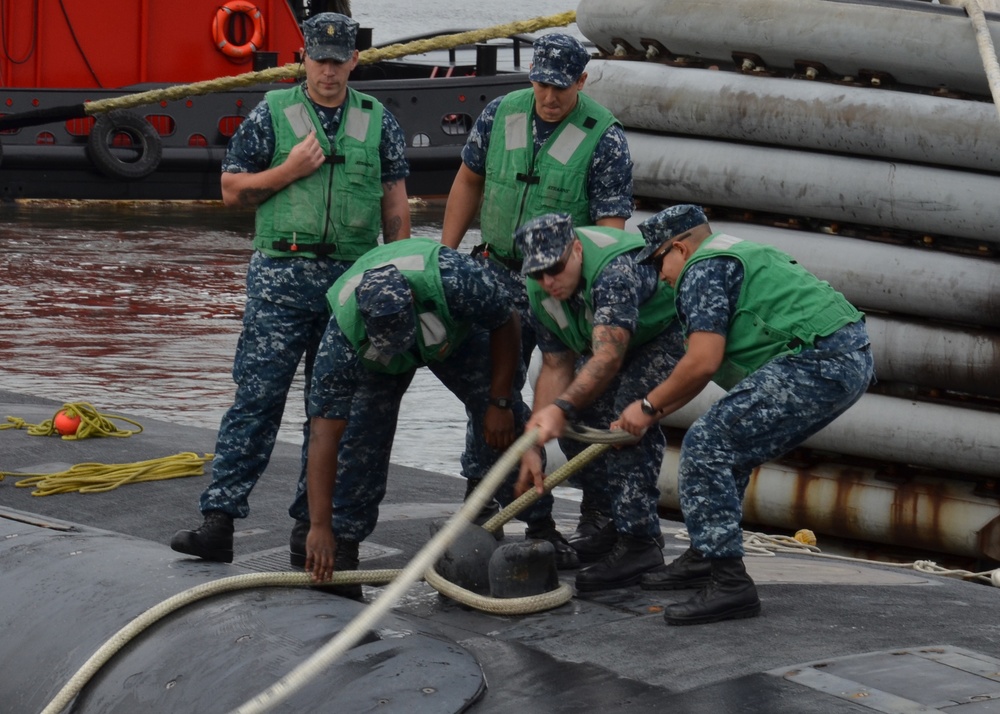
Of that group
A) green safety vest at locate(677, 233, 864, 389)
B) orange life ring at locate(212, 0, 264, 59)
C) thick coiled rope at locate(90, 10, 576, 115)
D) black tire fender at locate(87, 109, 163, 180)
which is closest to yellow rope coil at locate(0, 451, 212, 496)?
green safety vest at locate(677, 233, 864, 389)

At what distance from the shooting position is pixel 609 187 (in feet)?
17.5

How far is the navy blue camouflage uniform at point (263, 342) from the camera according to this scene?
5.27m

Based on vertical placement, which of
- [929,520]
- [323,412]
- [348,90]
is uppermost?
[348,90]

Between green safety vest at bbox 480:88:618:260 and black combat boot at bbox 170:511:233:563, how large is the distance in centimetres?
134

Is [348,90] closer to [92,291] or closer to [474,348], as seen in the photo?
[474,348]

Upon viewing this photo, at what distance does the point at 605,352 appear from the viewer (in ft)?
14.8

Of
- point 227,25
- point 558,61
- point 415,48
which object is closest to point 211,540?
point 558,61

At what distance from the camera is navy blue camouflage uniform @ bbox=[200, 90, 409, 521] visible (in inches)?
207

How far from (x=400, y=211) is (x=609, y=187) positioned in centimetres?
78

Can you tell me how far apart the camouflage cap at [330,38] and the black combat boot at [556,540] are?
1.72 metres

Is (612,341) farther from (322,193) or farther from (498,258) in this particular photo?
(322,193)

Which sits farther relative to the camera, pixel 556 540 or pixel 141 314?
pixel 141 314

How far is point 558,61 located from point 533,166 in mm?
377

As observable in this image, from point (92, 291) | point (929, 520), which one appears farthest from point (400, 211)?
point (92, 291)
